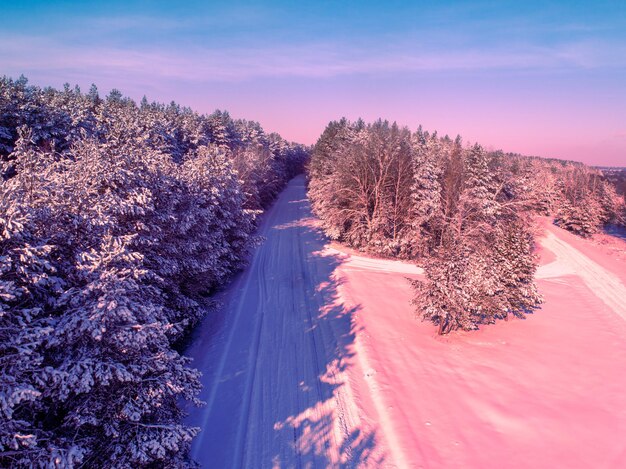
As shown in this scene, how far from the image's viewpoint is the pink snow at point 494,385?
9.99 m

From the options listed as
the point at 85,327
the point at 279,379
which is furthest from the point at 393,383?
the point at 85,327

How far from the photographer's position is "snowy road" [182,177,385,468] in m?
10.2

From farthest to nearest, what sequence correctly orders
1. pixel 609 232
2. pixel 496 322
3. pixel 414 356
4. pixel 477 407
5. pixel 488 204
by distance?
1. pixel 609 232
2. pixel 488 204
3. pixel 496 322
4. pixel 414 356
5. pixel 477 407

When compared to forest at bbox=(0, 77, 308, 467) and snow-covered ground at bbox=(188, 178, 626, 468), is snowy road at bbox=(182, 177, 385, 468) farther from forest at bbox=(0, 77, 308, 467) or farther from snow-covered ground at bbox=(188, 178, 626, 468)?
forest at bbox=(0, 77, 308, 467)

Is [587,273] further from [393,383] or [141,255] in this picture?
[141,255]

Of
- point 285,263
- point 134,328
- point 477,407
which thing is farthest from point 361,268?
point 134,328

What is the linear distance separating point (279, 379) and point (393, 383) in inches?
179

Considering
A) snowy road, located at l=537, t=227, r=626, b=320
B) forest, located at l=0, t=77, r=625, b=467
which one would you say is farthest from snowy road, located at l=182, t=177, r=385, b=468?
snowy road, located at l=537, t=227, r=626, b=320

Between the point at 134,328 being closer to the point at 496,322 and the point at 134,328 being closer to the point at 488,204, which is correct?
the point at 496,322

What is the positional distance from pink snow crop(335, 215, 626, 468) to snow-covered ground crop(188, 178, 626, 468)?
49 millimetres

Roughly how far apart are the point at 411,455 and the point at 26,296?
35.9 ft

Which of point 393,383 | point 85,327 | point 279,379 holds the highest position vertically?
point 85,327

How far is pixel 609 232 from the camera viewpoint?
58969mm

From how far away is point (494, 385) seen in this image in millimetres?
13062
